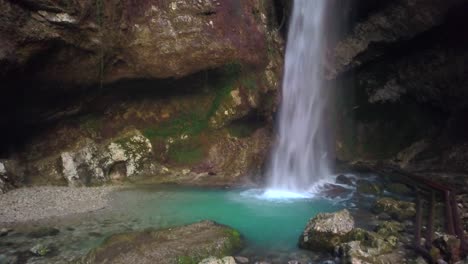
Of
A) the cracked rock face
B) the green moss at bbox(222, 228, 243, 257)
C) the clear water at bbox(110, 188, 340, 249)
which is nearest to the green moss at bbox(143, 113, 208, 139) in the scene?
the cracked rock face

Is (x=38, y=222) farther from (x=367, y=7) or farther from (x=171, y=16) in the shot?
(x=367, y=7)

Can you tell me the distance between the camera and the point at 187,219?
38.6ft

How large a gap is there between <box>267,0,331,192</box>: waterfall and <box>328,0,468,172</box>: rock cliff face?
1086mm

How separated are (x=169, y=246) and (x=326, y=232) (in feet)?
12.4

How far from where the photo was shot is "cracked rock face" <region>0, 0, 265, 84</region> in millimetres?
13055

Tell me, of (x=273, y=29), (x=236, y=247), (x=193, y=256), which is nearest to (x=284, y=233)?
(x=236, y=247)

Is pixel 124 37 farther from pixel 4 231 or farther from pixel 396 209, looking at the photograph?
pixel 396 209

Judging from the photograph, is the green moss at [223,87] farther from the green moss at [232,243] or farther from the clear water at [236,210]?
the green moss at [232,243]

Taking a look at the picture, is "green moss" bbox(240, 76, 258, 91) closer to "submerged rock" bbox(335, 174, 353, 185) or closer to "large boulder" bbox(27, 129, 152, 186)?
"large boulder" bbox(27, 129, 152, 186)

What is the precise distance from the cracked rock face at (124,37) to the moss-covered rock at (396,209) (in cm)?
860

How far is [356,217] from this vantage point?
12094 mm

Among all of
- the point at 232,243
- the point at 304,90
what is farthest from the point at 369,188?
the point at 232,243

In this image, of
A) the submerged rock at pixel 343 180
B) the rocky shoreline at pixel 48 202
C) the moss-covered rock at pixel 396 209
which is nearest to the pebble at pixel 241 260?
the moss-covered rock at pixel 396 209

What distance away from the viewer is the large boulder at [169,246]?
8602 mm
